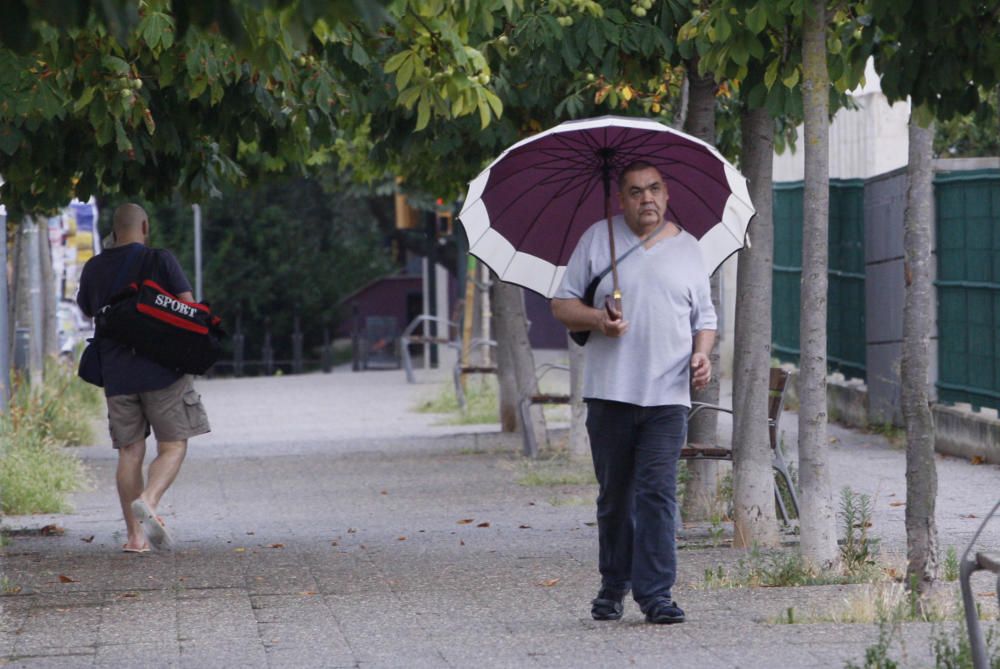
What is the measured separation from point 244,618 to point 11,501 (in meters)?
5.08

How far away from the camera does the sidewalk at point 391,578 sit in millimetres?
6227

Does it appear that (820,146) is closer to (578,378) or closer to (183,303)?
(183,303)

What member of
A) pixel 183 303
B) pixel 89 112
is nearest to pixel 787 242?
pixel 183 303

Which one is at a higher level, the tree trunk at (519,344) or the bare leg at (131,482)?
the tree trunk at (519,344)

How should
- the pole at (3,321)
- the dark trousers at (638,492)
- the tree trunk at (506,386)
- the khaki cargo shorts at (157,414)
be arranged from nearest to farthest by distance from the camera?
the dark trousers at (638,492) < the khaki cargo shorts at (157,414) < the pole at (3,321) < the tree trunk at (506,386)

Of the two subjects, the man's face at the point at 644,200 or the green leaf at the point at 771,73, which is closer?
the man's face at the point at 644,200

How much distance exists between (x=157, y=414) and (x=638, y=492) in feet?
11.6

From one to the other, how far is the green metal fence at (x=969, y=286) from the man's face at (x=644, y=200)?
6482 mm

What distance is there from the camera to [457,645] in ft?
20.9

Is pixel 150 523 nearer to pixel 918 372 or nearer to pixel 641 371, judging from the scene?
pixel 641 371

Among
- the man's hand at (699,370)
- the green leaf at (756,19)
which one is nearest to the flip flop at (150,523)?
the man's hand at (699,370)

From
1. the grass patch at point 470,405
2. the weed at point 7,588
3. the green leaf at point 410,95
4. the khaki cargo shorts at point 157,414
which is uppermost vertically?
the green leaf at point 410,95

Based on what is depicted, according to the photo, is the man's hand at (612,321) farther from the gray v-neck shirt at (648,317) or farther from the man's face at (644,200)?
the man's face at (644,200)

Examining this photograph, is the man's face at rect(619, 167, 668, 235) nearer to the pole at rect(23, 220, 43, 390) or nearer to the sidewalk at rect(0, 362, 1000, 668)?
the sidewalk at rect(0, 362, 1000, 668)
